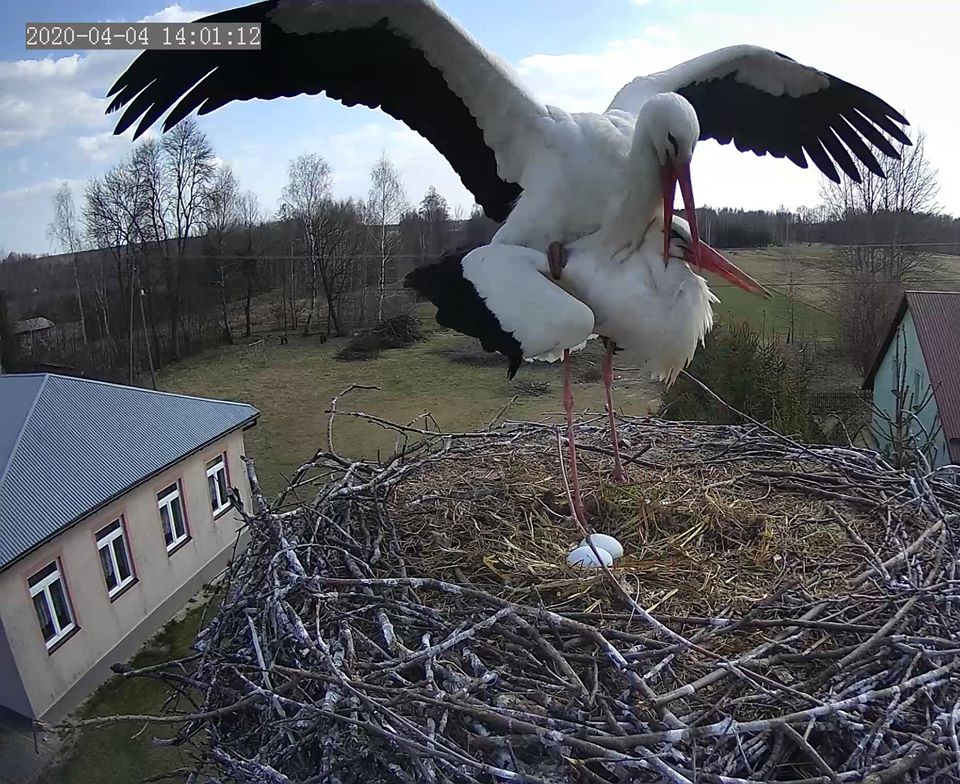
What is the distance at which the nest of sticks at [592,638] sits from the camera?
3.78 ft

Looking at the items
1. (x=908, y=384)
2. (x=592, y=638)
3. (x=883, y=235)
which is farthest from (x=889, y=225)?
(x=592, y=638)

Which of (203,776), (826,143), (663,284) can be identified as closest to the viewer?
(203,776)

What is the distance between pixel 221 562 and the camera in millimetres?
6219

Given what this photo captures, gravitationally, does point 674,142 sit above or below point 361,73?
below

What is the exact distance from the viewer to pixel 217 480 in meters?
6.11

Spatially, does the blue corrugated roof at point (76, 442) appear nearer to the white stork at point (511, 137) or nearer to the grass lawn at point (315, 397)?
the grass lawn at point (315, 397)

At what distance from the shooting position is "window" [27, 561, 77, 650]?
416 cm

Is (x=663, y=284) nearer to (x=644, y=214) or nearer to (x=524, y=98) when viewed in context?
(x=644, y=214)

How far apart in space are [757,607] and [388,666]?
0.73 m

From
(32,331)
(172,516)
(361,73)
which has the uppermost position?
(361,73)

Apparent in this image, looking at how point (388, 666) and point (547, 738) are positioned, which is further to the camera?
point (388, 666)

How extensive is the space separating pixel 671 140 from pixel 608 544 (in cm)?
98

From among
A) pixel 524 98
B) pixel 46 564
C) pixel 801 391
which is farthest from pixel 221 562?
pixel 524 98

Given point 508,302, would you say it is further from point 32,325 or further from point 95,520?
point 32,325
